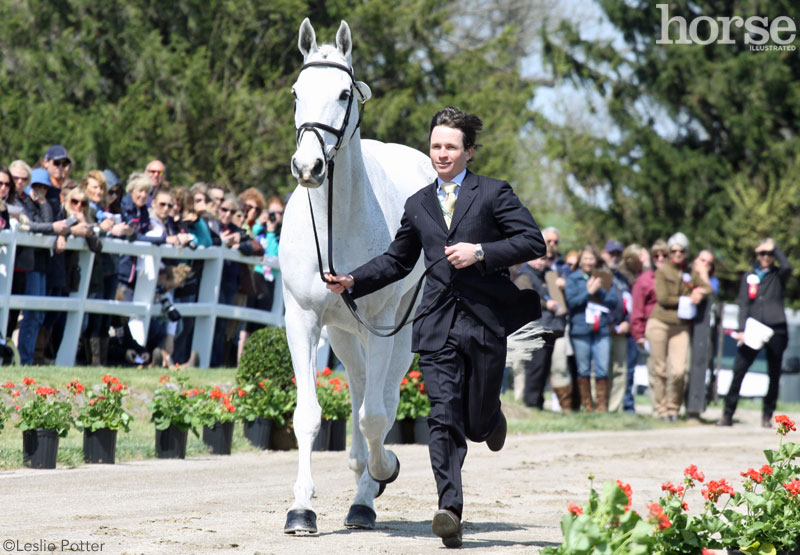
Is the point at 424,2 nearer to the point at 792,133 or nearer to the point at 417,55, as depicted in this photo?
the point at 417,55

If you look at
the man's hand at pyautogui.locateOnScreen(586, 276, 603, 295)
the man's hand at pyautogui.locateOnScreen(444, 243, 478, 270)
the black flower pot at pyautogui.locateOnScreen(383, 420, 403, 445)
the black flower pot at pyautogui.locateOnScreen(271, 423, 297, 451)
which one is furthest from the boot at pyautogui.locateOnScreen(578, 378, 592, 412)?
the man's hand at pyautogui.locateOnScreen(444, 243, 478, 270)

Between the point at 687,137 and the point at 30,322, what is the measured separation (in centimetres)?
2617

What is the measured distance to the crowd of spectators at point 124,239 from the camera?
38.9 ft

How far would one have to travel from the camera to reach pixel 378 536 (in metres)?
6.46

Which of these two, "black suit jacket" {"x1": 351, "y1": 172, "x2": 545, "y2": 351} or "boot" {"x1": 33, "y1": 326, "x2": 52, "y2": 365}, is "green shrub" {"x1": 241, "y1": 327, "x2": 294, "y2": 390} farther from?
"black suit jacket" {"x1": 351, "y1": 172, "x2": 545, "y2": 351}

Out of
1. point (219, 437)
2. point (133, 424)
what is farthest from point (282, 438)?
point (133, 424)

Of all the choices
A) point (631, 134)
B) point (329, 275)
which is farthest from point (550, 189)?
point (329, 275)

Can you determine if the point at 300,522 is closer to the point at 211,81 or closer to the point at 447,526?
the point at 447,526

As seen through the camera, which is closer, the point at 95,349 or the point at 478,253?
the point at 478,253

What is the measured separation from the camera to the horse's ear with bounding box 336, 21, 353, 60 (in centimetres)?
680

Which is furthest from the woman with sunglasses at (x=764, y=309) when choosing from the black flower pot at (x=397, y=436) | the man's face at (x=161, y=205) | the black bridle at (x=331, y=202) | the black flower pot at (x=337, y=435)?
the black bridle at (x=331, y=202)

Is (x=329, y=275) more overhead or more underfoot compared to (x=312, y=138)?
more underfoot

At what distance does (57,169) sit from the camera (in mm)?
12297

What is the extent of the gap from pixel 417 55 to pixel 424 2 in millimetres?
2340
